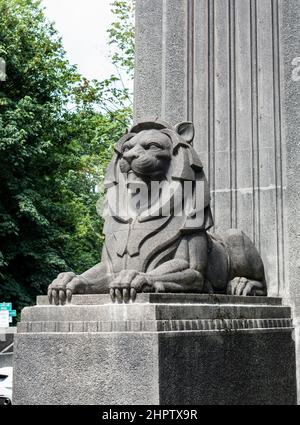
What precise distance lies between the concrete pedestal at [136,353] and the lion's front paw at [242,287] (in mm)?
955

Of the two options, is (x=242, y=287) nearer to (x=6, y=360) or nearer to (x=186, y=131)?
(x=186, y=131)

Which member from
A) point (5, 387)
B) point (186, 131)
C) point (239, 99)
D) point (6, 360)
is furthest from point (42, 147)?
point (186, 131)

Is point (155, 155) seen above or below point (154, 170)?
above

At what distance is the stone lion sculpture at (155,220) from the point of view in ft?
25.1

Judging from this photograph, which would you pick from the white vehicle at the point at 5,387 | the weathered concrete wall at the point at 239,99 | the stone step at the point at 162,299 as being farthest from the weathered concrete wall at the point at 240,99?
the white vehicle at the point at 5,387

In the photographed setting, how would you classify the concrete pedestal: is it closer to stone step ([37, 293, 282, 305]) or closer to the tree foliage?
stone step ([37, 293, 282, 305])

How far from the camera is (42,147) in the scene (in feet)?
77.1

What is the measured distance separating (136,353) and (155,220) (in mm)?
1876

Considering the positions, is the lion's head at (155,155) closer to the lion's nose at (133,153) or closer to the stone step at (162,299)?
the lion's nose at (133,153)

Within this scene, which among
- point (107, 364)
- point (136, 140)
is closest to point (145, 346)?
point (107, 364)

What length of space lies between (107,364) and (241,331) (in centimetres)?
197

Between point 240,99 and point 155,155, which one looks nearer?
point 155,155

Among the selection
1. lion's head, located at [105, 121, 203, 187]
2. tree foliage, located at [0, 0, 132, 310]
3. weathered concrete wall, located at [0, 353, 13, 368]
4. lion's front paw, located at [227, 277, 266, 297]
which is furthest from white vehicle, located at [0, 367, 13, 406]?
lion's head, located at [105, 121, 203, 187]

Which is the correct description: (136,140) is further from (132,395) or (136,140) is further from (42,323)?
(132,395)
